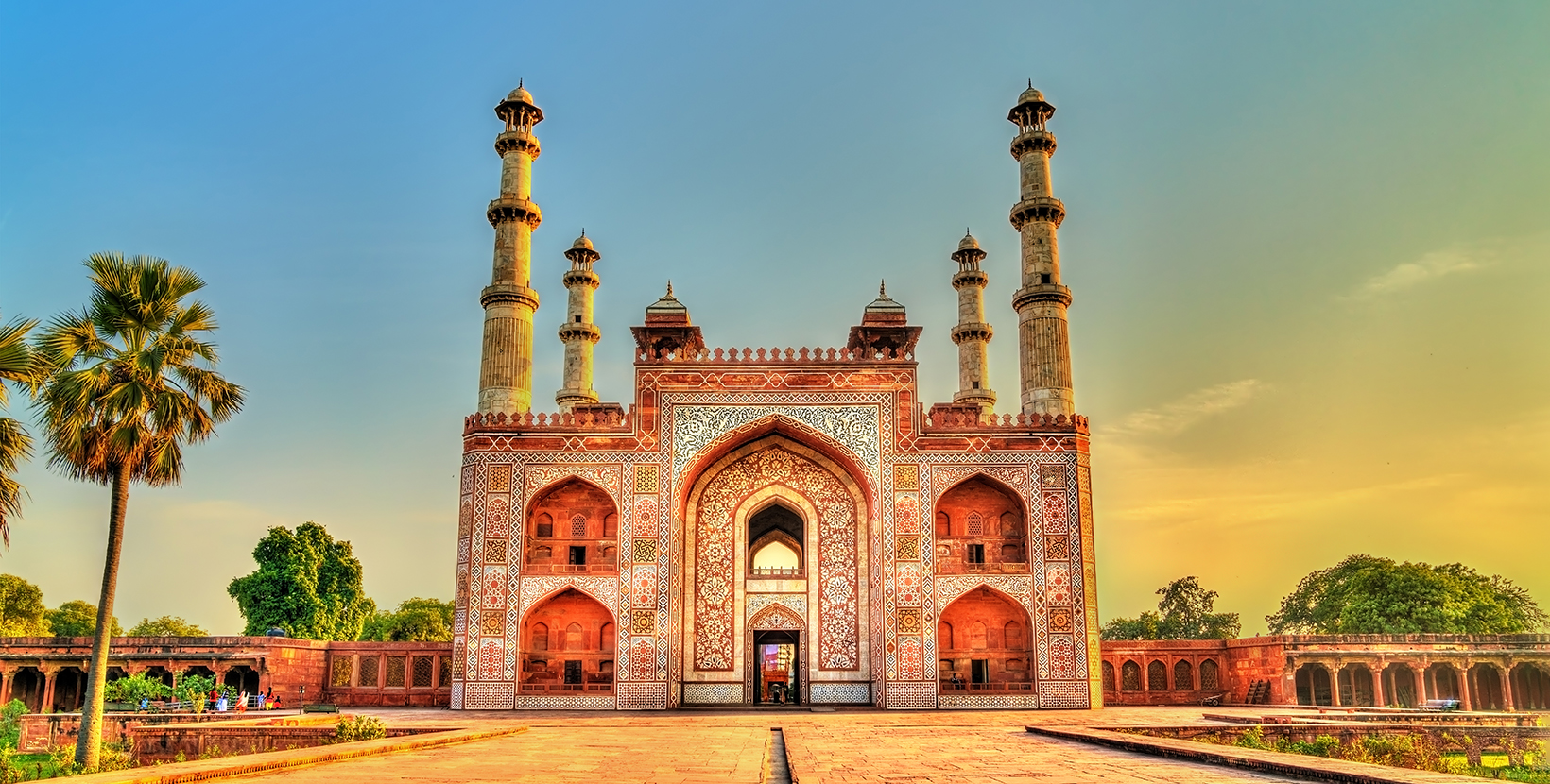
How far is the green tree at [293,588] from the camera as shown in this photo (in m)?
41.3

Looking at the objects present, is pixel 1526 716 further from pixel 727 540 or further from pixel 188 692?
pixel 188 692

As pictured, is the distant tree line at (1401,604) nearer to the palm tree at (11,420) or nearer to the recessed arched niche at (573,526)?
the recessed arched niche at (573,526)

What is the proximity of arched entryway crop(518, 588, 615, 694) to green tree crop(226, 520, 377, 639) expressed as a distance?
1781 cm

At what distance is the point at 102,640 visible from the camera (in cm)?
1482

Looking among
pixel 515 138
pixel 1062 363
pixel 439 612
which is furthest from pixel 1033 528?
pixel 439 612

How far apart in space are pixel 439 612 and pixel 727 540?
34.9 m

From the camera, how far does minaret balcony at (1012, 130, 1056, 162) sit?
100ft

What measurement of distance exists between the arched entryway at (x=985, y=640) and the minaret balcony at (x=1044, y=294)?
305 inches

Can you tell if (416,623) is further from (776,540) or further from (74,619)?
(776,540)

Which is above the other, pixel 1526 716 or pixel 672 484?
pixel 672 484

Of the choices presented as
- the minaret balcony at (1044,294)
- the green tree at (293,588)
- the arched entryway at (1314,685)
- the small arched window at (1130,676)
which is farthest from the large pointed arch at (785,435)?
the green tree at (293,588)

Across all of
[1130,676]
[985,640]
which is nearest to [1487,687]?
[1130,676]

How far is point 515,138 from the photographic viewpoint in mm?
30688

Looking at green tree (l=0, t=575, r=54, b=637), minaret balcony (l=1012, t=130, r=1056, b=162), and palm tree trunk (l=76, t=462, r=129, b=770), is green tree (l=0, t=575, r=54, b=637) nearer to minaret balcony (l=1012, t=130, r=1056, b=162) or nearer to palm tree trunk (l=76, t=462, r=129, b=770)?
palm tree trunk (l=76, t=462, r=129, b=770)
